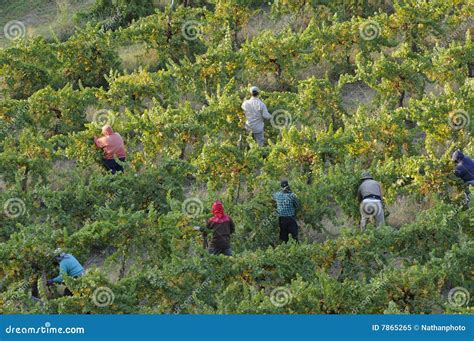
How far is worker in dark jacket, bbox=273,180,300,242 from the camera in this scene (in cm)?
1388

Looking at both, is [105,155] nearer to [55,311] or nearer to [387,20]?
[55,311]

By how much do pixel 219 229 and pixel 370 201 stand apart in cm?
231

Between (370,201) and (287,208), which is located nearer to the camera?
(287,208)

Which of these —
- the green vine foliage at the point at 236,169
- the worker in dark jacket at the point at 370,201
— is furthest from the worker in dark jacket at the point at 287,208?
the worker in dark jacket at the point at 370,201

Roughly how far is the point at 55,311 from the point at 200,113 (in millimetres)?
5678

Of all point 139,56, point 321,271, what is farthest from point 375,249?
point 139,56

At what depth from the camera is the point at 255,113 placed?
1661 centimetres

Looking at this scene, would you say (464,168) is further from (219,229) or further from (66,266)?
(66,266)

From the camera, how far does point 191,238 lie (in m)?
13.4

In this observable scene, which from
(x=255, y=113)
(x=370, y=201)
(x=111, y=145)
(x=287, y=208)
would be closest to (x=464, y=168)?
(x=370, y=201)

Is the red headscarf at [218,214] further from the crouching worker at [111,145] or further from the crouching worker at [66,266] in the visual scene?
the crouching worker at [111,145]

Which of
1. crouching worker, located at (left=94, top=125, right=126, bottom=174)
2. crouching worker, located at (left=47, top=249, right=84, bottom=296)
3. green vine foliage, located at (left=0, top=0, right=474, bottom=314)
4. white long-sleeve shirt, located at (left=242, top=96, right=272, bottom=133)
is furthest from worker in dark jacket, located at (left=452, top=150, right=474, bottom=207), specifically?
crouching worker, located at (left=47, top=249, right=84, bottom=296)

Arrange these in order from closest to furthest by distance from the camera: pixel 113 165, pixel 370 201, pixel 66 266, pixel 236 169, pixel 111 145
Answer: pixel 66 266 < pixel 370 201 < pixel 236 169 < pixel 111 145 < pixel 113 165

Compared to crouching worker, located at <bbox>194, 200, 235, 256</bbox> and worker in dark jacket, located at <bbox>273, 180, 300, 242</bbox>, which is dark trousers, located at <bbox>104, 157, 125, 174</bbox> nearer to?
crouching worker, located at <bbox>194, 200, 235, 256</bbox>
